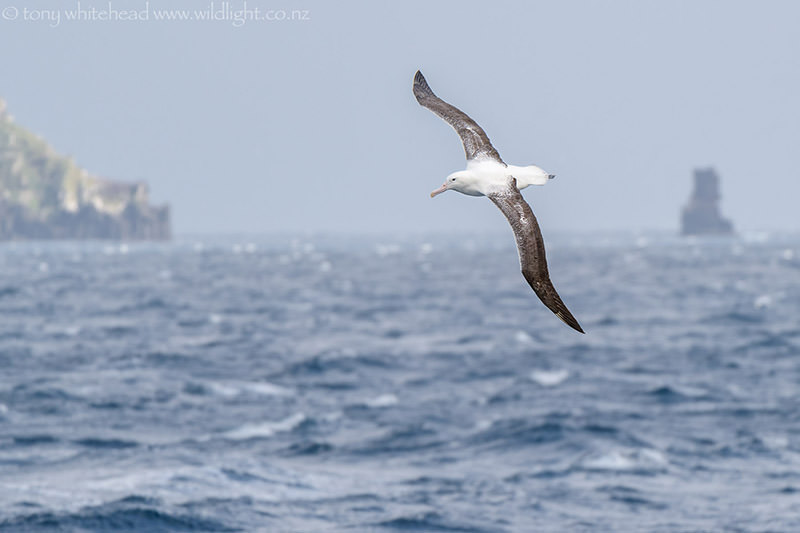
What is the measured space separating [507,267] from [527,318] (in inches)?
3482

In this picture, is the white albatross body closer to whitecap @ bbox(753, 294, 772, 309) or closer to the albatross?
the albatross

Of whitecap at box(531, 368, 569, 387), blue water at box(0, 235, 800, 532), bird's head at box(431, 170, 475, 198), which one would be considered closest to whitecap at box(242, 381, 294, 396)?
blue water at box(0, 235, 800, 532)

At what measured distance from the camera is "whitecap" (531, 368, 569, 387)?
58.0m

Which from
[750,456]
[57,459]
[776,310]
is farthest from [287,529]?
[776,310]

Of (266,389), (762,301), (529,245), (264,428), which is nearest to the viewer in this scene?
(529,245)

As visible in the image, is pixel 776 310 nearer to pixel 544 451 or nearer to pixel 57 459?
pixel 544 451

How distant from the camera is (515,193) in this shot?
288 inches

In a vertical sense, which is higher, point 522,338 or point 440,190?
point 440,190

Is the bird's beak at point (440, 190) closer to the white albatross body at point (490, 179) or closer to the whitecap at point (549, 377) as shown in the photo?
the white albatross body at point (490, 179)

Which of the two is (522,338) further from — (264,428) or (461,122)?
(461,122)

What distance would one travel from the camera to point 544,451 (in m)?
43.7

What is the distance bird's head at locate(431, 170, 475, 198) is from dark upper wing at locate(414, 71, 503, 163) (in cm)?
53

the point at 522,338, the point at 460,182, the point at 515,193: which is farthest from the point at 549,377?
the point at 515,193

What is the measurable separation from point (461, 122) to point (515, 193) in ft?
6.72
